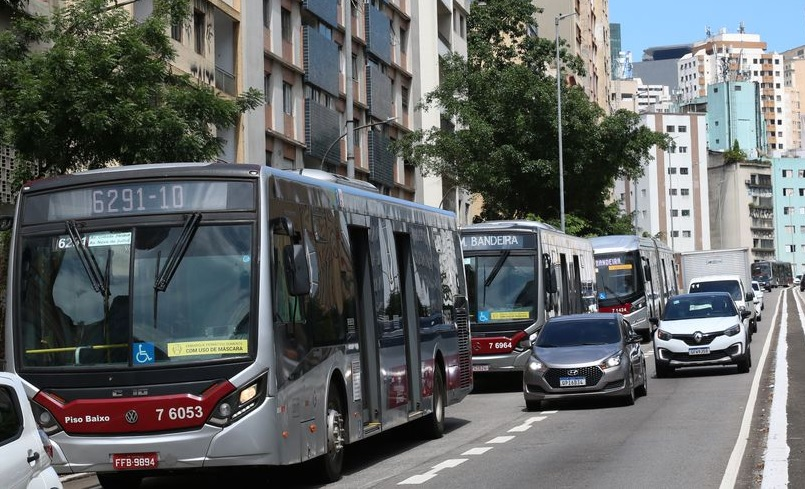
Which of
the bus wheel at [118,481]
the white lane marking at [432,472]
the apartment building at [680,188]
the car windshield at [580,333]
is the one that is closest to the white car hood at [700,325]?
the car windshield at [580,333]

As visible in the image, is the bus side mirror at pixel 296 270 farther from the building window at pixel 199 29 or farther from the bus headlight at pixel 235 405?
the building window at pixel 199 29

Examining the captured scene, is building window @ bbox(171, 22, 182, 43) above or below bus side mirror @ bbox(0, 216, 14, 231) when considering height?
above

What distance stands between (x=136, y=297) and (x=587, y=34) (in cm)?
10036

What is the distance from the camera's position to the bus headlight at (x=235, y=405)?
1217 centimetres

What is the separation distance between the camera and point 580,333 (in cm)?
2389

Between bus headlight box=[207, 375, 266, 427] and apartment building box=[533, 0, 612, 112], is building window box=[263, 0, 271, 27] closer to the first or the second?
bus headlight box=[207, 375, 266, 427]

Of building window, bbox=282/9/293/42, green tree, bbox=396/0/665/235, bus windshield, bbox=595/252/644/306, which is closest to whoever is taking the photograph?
building window, bbox=282/9/293/42

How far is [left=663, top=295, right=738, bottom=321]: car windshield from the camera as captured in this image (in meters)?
29.7

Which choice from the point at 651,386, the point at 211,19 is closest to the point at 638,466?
the point at 651,386

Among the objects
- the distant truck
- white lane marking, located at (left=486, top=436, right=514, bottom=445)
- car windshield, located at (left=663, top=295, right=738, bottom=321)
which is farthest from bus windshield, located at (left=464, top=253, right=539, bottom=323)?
the distant truck

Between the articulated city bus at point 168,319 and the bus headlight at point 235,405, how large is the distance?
11 millimetres

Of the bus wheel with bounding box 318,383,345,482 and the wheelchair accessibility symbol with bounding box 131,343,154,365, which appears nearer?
the wheelchair accessibility symbol with bounding box 131,343,154,365

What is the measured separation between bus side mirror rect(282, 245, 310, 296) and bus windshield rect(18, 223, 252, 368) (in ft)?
1.24

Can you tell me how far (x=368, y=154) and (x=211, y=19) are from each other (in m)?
16.8
